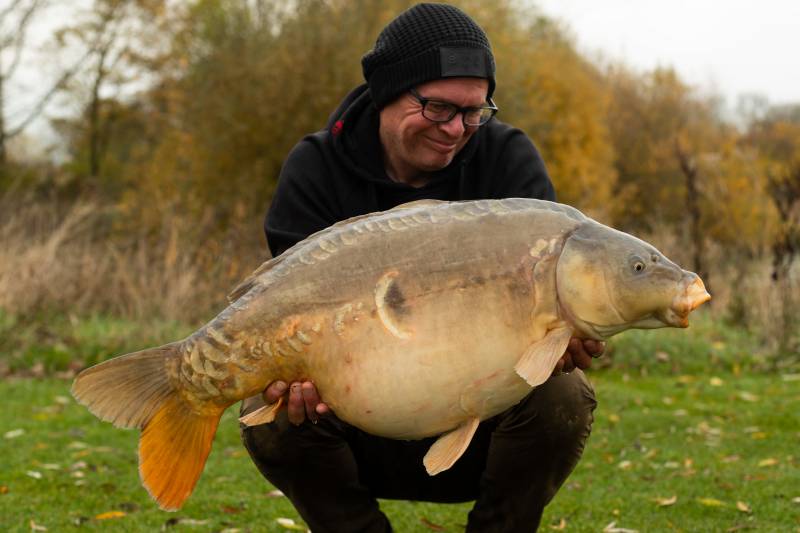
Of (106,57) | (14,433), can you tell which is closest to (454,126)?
(14,433)

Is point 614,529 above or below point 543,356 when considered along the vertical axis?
below

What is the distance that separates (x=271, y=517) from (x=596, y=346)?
5.86 ft

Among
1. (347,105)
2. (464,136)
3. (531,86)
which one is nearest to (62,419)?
(347,105)

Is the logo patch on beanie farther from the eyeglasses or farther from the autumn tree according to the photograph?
the autumn tree

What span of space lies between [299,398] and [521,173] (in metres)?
0.92

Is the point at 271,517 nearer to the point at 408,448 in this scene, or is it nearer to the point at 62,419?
the point at 408,448

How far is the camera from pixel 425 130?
7.94ft

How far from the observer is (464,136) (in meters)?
2.47

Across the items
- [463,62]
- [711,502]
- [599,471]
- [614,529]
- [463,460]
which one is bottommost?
[599,471]

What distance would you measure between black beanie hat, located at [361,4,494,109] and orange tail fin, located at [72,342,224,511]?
2.95ft

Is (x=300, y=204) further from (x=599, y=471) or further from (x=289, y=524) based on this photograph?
(x=599, y=471)

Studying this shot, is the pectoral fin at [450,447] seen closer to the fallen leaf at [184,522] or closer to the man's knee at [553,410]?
the man's knee at [553,410]

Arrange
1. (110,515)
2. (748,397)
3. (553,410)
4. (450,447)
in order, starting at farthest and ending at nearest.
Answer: (748,397), (110,515), (553,410), (450,447)

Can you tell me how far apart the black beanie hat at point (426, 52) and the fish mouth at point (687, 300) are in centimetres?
86
